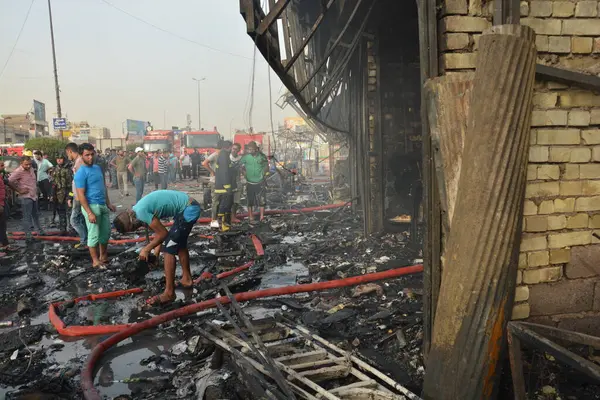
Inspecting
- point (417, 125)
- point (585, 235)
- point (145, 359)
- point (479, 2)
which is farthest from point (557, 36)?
point (417, 125)

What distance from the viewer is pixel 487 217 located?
104 inches

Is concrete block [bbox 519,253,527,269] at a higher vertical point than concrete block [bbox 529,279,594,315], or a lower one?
higher

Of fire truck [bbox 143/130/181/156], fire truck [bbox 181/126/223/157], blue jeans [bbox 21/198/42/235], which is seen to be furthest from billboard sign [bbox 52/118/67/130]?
blue jeans [bbox 21/198/42/235]

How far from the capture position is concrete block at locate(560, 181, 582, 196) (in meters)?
3.08

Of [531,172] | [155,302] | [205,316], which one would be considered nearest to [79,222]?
[155,302]

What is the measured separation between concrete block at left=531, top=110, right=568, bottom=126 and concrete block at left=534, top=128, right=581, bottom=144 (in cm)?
3

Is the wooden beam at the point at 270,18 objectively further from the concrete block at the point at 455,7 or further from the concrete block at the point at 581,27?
the concrete block at the point at 581,27

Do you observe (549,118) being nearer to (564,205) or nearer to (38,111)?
(564,205)

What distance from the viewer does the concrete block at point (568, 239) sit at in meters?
3.11

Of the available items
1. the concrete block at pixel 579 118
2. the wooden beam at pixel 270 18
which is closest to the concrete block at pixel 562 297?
the concrete block at pixel 579 118

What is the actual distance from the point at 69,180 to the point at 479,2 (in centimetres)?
933

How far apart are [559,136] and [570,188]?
0.39m

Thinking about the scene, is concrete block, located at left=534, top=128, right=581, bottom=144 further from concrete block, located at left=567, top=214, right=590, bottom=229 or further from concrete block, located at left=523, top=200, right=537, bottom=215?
concrete block, located at left=567, top=214, right=590, bottom=229

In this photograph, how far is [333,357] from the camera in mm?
3445
